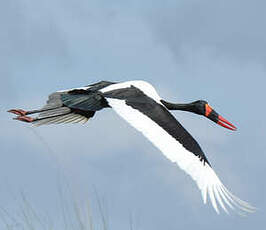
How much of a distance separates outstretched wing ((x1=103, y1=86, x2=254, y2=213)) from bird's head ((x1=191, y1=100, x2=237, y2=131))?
2056 millimetres

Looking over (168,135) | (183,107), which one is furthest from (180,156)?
(183,107)

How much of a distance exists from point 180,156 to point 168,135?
64 centimetres

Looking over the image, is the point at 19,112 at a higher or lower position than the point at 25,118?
higher

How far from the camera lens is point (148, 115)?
37.2ft

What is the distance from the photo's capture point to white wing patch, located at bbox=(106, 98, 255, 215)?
32.2 feet

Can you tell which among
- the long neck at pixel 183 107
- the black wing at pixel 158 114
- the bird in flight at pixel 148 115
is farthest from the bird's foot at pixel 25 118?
the long neck at pixel 183 107

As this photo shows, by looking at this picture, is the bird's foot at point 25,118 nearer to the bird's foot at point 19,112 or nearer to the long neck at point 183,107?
the bird's foot at point 19,112

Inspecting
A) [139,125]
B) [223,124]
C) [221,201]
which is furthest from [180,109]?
[221,201]

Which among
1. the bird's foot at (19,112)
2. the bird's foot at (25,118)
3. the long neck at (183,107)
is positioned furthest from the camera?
the long neck at (183,107)

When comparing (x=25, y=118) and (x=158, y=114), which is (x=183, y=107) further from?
(x=25, y=118)

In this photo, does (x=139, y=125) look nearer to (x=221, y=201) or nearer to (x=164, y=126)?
(x=164, y=126)

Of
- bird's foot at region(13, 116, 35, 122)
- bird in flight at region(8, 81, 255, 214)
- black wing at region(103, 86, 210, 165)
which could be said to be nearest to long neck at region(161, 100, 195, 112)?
bird in flight at region(8, 81, 255, 214)

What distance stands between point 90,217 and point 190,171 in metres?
2.10

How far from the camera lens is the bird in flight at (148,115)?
10109 mm
